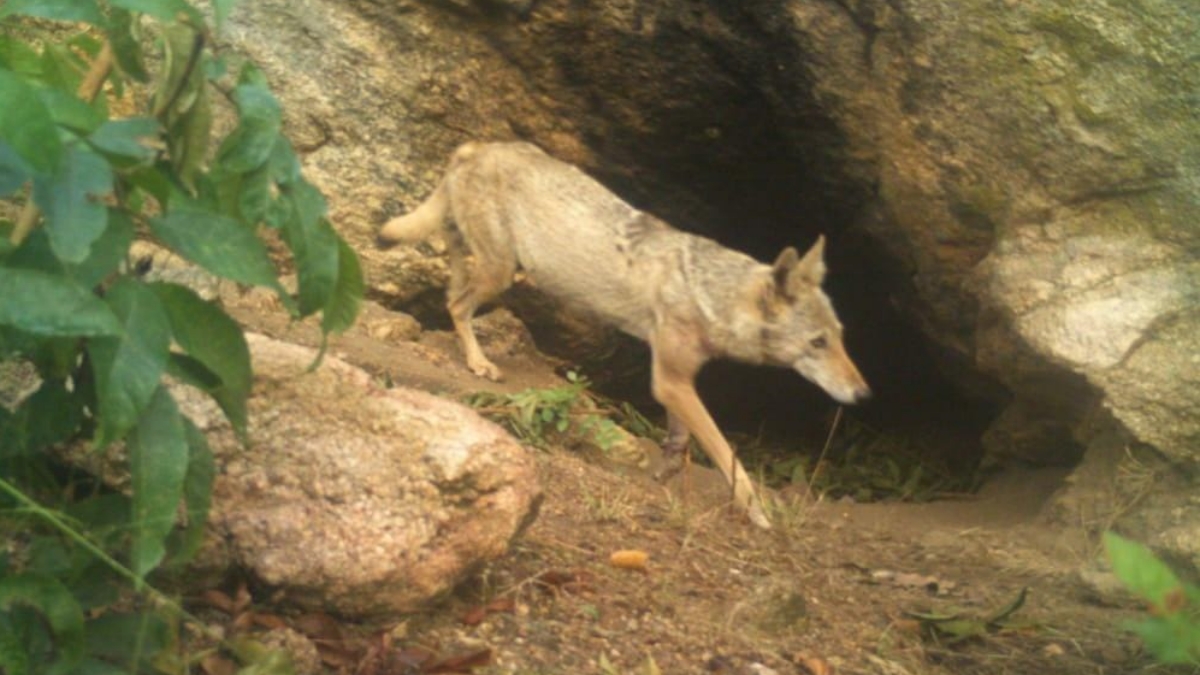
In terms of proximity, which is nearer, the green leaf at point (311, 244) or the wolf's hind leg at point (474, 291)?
the green leaf at point (311, 244)

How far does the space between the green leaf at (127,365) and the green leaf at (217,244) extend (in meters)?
0.13

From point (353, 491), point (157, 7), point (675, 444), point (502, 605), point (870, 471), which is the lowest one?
point (870, 471)

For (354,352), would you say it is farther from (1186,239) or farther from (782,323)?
(1186,239)

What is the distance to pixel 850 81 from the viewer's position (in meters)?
6.70

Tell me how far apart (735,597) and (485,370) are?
347 centimetres

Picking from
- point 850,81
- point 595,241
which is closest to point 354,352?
point 595,241

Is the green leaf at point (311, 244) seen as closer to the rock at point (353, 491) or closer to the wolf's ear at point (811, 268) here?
the rock at point (353, 491)

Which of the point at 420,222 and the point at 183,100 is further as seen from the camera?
the point at 420,222

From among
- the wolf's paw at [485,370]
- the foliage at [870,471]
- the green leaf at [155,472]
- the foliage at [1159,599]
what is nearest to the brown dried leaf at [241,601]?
the green leaf at [155,472]

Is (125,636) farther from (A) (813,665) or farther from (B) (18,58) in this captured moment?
(A) (813,665)

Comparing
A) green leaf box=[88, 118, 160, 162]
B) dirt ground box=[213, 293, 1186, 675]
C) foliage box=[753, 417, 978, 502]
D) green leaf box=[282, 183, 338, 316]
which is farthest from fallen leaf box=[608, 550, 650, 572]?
foliage box=[753, 417, 978, 502]

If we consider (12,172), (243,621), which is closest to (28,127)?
(12,172)

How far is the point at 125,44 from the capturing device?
107 inches

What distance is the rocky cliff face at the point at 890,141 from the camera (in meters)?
5.79
